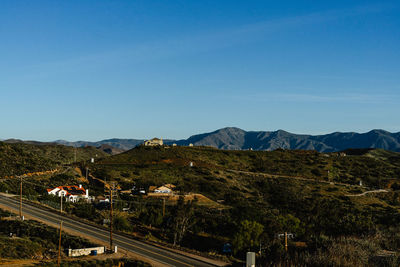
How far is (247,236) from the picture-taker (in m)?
54.0

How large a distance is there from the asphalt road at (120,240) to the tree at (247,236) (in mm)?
12579

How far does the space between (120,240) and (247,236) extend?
17659 mm

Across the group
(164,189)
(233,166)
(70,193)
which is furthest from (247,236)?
(233,166)

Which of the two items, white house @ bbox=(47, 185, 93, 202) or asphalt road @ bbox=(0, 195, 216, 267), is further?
white house @ bbox=(47, 185, 93, 202)

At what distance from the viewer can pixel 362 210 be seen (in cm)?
8725

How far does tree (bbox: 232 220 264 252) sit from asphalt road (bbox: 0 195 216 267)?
41.3 feet

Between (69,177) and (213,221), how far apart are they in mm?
53744

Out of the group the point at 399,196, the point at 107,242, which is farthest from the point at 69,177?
the point at 399,196

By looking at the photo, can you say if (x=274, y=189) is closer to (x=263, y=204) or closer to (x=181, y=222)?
(x=263, y=204)

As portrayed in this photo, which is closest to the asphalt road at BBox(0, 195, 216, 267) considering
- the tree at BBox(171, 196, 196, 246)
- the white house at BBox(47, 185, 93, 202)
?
the tree at BBox(171, 196, 196, 246)

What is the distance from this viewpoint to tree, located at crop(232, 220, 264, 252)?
52.6m

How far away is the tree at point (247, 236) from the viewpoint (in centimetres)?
5259

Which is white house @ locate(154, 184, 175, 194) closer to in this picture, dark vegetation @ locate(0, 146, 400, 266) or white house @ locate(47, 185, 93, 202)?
dark vegetation @ locate(0, 146, 400, 266)

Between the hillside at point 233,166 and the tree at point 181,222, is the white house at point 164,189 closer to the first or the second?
the hillside at point 233,166
